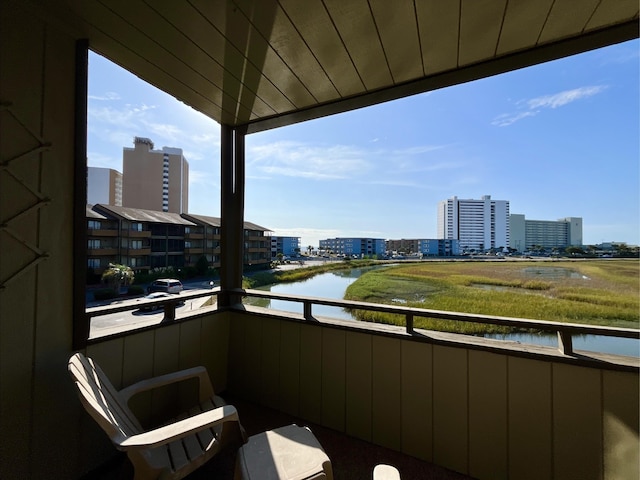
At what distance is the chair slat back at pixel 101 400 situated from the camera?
1.01 meters

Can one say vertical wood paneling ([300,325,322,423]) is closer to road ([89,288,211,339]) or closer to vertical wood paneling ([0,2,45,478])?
road ([89,288,211,339])

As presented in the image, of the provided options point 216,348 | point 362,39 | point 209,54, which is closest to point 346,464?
point 216,348

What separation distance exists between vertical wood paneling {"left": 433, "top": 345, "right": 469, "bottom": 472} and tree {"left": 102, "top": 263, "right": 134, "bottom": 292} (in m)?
1.86

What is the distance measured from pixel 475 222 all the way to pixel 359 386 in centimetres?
145

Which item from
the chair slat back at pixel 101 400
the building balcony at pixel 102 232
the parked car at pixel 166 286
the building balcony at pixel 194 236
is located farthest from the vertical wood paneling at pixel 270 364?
the building balcony at pixel 102 232

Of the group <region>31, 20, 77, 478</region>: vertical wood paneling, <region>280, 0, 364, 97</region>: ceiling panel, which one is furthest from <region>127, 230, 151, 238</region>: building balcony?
<region>280, 0, 364, 97</region>: ceiling panel

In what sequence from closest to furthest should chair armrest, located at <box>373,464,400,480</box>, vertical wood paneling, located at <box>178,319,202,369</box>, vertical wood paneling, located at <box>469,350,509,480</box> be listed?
chair armrest, located at <box>373,464,400,480</box> → vertical wood paneling, located at <box>469,350,509,480</box> → vertical wood paneling, located at <box>178,319,202,369</box>

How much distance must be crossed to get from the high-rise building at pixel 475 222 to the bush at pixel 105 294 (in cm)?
234

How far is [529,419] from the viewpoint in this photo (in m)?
1.32

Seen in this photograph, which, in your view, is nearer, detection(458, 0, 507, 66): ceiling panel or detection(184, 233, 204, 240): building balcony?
detection(458, 0, 507, 66): ceiling panel

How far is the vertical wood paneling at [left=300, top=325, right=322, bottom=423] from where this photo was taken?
1.88 metres

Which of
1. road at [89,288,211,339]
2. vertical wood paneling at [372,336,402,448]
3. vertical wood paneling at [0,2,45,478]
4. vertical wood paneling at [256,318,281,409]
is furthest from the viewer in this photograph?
vertical wood paneling at [256,318,281,409]

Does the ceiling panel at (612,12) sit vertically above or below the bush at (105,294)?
above

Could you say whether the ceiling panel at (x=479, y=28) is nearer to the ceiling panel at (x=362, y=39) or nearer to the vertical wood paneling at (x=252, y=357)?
the ceiling panel at (x=362, y=39)
